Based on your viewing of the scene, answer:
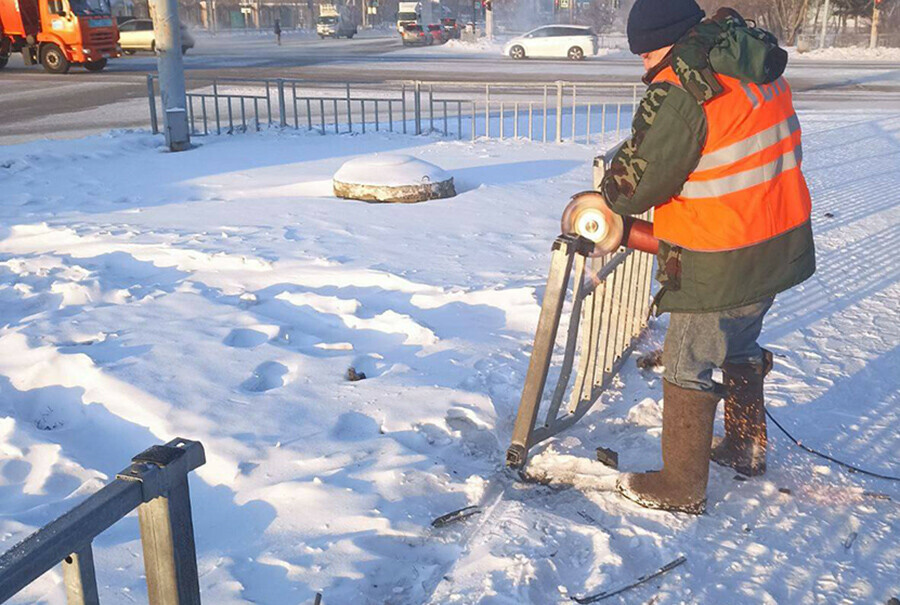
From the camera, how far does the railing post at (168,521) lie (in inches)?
61.3

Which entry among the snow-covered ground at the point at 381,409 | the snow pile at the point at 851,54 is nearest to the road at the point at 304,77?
the snow pile at the point at 851,54

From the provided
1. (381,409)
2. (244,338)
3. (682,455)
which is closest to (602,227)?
(682,455)

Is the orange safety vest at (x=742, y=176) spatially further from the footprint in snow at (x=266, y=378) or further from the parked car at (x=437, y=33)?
the parked car at (x=437, y=33)

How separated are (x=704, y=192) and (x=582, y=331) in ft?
4.38

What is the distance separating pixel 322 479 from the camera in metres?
3.52

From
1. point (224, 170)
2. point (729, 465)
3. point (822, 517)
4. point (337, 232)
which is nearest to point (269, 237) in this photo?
point (337, 232)

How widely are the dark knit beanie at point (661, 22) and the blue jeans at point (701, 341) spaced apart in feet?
3.13

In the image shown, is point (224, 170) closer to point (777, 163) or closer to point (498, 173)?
point (498, 173)

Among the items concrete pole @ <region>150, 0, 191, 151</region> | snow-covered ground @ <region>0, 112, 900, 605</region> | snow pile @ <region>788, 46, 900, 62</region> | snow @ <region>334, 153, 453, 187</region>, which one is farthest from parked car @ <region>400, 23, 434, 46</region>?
snow-covered ground @ <region>0, 112, 900, 605</region>

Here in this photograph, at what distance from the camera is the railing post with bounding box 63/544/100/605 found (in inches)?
56.3

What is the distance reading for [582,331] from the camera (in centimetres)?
414

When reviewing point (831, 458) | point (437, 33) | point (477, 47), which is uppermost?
point (437, 33)

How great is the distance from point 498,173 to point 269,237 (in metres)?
4.05

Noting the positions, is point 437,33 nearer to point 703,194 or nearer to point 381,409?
point 381,409
